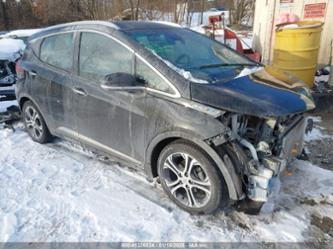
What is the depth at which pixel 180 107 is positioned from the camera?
2814 millimetres

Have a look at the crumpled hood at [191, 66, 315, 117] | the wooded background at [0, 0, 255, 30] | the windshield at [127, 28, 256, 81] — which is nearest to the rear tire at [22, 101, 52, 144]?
the windshield at [127, 28, 256, 81]

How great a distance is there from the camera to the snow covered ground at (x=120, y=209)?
2.79 metres

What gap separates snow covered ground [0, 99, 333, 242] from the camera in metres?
2.79

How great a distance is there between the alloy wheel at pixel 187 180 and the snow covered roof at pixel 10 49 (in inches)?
201

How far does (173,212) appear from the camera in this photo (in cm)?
305

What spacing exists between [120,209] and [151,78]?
4.20 ft

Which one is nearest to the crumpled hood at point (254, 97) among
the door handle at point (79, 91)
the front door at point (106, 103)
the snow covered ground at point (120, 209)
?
the front door at point (106, 103)

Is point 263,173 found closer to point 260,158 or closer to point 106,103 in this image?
point 260,158

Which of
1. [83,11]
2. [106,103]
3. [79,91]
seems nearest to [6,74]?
[79,91]

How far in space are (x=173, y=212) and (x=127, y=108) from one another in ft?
3.57

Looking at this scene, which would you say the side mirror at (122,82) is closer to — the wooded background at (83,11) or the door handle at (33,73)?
the door handle at (33,73)

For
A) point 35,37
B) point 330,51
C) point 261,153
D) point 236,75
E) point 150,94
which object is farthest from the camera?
point 330,51

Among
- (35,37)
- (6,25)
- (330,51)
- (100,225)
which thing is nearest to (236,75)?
(100,225)

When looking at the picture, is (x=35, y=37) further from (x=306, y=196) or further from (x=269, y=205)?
(x=306, y=196)
